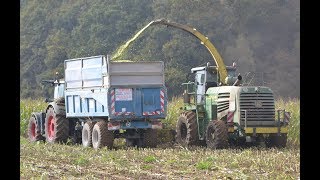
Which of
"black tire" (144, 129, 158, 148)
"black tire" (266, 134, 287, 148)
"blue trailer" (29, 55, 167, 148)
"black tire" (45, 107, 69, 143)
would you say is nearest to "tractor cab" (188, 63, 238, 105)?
"blue trailer" (29, 55, 167, 148)

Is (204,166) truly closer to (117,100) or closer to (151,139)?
(117,100)

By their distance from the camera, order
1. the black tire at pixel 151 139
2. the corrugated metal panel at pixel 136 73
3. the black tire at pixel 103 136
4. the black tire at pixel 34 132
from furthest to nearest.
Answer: the black tire at pixel 34 132 → the black tire at pixel 151 139 → the corrugated metal panel at pixel 136 73 → the black tire at pixel 103 136

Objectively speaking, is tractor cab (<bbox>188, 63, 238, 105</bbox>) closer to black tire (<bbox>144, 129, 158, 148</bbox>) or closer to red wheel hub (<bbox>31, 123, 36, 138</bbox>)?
black tire (<bbox>144, 129, 158, 148</bbox>)

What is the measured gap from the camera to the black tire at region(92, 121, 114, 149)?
18.7m

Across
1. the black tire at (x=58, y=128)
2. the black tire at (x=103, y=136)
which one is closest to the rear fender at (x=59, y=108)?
the black tire at (x=58, y=128)

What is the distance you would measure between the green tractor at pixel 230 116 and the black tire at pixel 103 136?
Result: 2.21 m

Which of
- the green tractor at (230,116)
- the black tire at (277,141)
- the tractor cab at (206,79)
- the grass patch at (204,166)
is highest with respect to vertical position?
the tractor cab at (206,79)

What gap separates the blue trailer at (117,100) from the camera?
18766 mm

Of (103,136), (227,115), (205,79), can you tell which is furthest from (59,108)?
(227,115)

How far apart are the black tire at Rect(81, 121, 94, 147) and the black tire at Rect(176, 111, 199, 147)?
8.32ft

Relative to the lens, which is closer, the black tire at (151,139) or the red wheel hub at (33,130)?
the black tire at (151,139)

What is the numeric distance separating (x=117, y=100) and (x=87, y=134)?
168cm

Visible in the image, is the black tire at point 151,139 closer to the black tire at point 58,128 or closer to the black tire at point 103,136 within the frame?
the black tire at point 103,136
